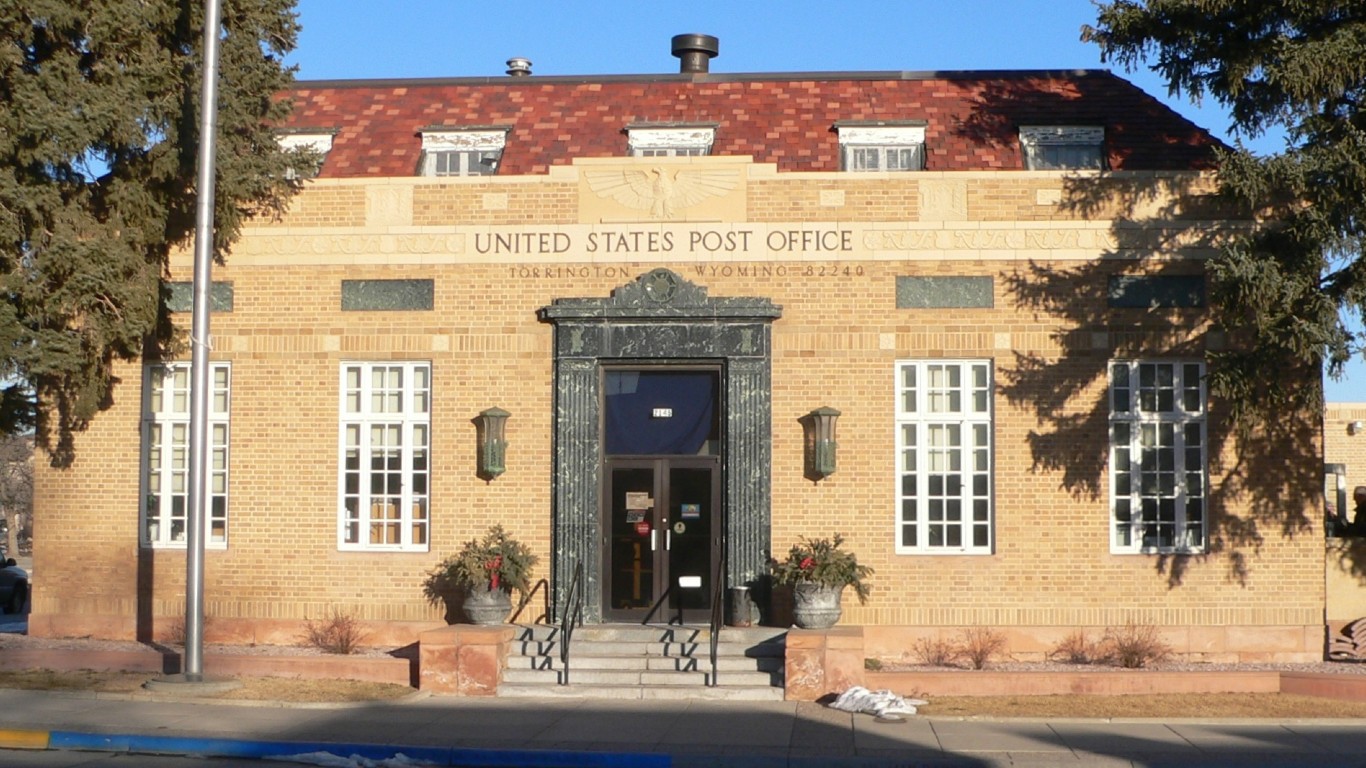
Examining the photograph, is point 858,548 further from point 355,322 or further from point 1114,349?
point 355,322

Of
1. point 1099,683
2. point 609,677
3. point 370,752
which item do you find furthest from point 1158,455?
point 370,752

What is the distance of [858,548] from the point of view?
61.3ft

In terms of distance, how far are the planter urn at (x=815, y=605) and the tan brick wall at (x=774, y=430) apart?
125 centimetres

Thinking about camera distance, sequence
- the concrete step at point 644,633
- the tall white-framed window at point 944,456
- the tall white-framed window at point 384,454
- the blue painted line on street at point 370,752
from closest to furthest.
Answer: the blue painted line on street at point 370,752 < the concrete step at point 644,633 < the tall white-framed window at point 944,456 < the tall white-framed window at point 384,454

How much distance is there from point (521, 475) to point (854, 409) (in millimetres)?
4166

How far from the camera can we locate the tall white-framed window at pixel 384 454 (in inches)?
763

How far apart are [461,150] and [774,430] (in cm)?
636

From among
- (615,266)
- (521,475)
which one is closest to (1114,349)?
(615,266)

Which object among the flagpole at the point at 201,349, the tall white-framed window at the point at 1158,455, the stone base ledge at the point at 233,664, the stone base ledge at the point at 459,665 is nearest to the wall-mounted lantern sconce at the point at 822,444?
the tall white-framed window at the point at 1158,455

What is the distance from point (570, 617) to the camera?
18.5m

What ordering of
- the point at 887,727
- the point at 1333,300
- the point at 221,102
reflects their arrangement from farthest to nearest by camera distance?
the point at 221,102
the point at 1333,300
the point at 887,727

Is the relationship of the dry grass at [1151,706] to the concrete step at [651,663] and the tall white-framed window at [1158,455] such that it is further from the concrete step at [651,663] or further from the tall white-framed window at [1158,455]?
the tall white-framed window at [1158,455]

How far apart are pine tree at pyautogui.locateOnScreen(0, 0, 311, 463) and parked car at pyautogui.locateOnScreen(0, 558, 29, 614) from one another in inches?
634

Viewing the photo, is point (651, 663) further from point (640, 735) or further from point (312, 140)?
point (312, 140)
